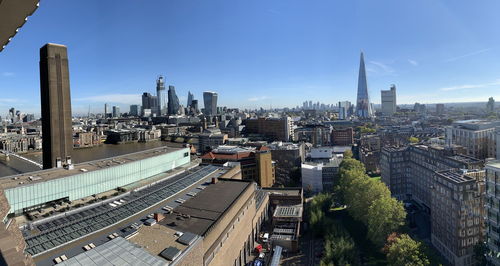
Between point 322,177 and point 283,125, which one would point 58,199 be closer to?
point 322,177

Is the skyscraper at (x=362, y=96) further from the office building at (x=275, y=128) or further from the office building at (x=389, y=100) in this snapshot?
the office building at (x=275, y=128)

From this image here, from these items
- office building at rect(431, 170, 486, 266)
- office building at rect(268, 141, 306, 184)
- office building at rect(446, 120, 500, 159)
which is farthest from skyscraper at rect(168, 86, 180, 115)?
office building at rect(431, 170, 486, 266)

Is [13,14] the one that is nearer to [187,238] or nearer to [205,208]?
[187,238]

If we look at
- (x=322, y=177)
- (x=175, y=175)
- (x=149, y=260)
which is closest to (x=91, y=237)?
(x=149, y=260)

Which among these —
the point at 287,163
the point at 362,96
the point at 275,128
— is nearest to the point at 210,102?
the point at 362,96

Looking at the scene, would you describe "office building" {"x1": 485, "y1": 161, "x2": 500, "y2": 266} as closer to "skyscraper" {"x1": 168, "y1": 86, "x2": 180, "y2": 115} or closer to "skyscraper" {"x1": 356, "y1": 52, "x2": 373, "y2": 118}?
"skyscraper" {"x1": 356, "y1": 52, "x2": 373, "y2": 118}

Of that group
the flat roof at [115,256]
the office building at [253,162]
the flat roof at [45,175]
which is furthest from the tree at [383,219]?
the flat roof at [45,175]
